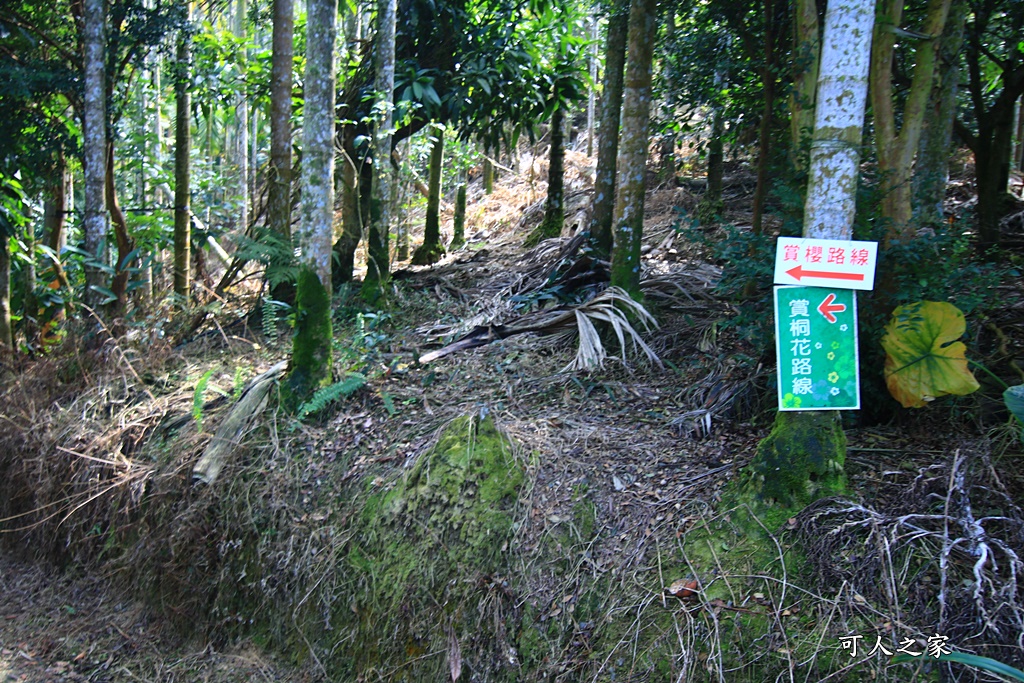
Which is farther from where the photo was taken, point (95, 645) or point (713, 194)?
point (713, 194)

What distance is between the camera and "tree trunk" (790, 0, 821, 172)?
18.1 feet

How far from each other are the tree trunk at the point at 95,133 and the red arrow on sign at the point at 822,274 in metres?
7.74

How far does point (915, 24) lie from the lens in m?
7.40

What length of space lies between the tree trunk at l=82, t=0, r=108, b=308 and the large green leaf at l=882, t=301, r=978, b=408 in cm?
823

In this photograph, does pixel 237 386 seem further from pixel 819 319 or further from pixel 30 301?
pixel 819 319

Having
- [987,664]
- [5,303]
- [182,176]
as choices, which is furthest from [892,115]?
[5,303]

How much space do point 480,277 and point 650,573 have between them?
20.4 ft

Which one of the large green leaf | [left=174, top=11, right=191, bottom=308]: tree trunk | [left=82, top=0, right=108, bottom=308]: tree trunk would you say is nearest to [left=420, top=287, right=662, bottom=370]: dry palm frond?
the large green leaf

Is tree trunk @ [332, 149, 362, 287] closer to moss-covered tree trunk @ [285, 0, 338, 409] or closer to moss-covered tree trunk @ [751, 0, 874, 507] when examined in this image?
moss-covered tree trunk @ [285, 0, 338, 409]

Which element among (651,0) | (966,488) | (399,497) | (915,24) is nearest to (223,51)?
(651,0)

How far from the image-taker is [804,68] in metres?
5.61

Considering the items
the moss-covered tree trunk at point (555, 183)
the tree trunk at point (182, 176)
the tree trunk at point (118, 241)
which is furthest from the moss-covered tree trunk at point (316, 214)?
the moss-covered tree trunk at point (555, 183)

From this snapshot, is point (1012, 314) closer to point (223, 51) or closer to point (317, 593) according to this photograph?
point (317, 593)

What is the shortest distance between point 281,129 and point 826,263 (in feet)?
22.9
